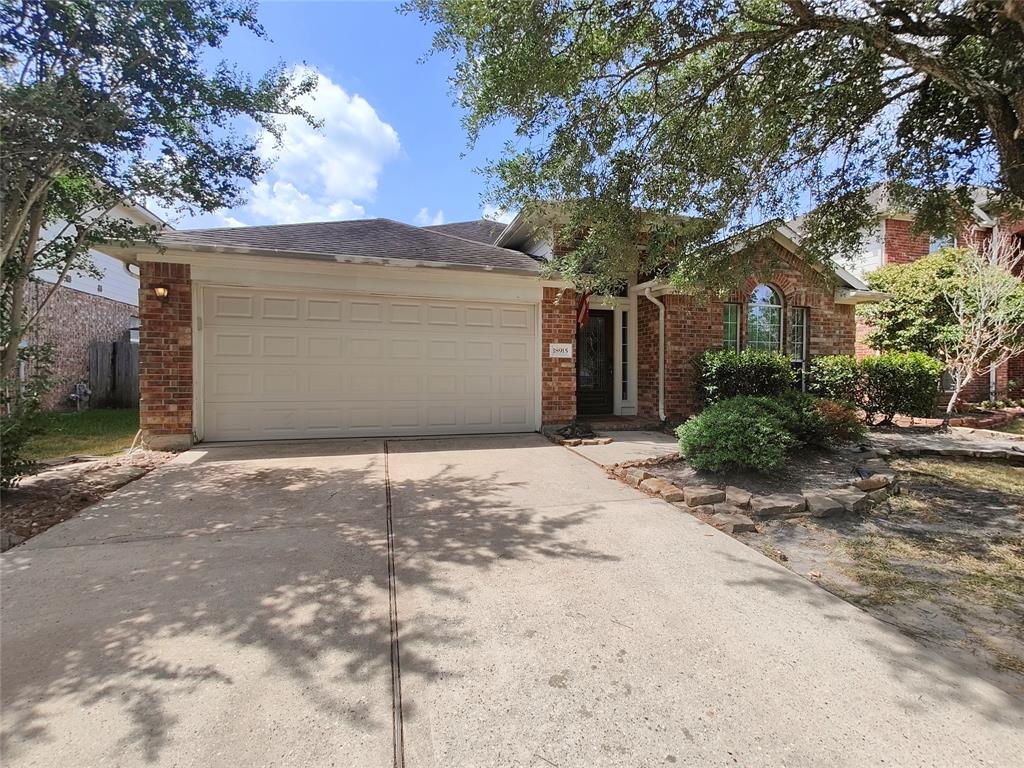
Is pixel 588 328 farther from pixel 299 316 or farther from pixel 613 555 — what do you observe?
pixel 613 555

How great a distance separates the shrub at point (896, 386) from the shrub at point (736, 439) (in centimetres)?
505

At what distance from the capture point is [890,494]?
15.4 ft

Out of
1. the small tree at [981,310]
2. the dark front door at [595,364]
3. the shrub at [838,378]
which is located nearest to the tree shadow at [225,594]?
the dark front door at [595,364]

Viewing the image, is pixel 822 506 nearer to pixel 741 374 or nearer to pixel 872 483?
pixel 872 483

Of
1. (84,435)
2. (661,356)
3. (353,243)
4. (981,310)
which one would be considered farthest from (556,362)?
(981,310)

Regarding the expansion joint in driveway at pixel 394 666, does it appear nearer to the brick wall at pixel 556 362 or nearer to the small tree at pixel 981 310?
the brick wall at pixel 556 362

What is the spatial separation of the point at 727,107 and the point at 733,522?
14.0ft

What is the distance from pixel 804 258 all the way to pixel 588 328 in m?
4.12

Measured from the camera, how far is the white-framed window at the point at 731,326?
9.20 meters

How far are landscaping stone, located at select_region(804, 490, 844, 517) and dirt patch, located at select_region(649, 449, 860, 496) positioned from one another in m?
0.31

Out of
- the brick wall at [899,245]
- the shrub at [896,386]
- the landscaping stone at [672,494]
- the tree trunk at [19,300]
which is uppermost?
the brick wall at [899,245]

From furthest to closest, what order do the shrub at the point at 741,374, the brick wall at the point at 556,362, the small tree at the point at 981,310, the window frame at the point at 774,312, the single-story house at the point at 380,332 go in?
the window frame at the point at 774,312 < the small tree at the point at 981,310 < the shrub at the point at 741,374 < the brick wall at the point at 556,362 < the single-story house at the point at 380,332

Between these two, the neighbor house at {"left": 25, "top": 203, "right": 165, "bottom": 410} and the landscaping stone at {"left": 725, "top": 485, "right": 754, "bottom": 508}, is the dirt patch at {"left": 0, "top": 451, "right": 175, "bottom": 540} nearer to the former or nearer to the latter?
the landscaping stone at {"left": 725, "top": 485, "right": 754, "bottom": 508}

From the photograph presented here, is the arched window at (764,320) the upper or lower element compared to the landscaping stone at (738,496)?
upper
